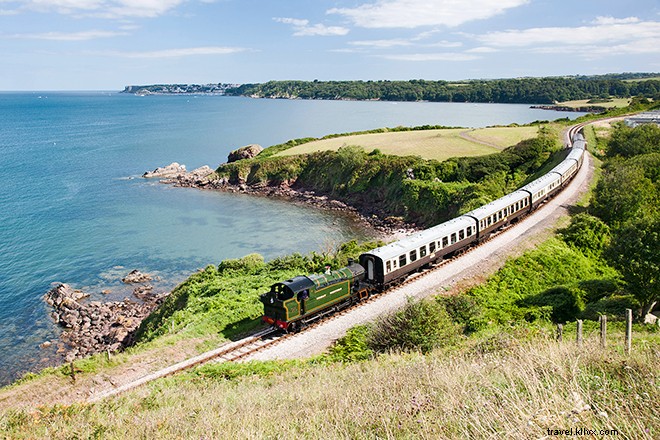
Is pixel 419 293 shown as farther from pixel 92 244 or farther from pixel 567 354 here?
pixel 92 244

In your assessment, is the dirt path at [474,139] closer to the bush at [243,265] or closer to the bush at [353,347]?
the bush at [243,265]

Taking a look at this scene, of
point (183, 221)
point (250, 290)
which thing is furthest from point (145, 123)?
point (250, 290)

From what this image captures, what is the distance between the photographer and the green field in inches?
2948

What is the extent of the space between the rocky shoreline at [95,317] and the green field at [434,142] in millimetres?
48460

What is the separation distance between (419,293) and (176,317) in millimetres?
13472

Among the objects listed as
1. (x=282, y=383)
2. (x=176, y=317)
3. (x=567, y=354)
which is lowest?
(x=176, y=317)

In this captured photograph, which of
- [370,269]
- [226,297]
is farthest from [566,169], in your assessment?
[226,297]

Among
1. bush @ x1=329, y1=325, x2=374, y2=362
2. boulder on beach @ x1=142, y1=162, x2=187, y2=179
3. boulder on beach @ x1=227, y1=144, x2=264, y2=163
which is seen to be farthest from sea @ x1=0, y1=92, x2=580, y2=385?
bush @ x1=329, y1=325, x2=374, y2=362

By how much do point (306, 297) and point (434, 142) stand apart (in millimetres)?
65878

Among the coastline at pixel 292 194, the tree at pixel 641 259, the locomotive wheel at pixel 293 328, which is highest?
the tree at pixel 641 259

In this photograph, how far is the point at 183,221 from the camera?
60.9 m

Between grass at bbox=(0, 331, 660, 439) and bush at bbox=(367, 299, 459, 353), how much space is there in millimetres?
3501

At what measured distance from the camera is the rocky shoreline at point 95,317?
103ft

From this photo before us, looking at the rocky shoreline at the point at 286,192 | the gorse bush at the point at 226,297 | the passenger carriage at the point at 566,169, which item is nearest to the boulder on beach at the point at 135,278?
the gorse bush at the point at 226,297
